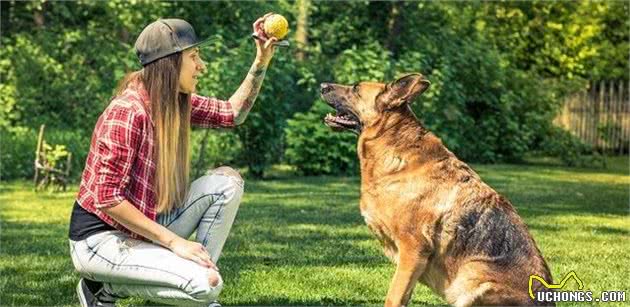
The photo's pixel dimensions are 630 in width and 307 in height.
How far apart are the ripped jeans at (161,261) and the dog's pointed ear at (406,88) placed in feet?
3.54

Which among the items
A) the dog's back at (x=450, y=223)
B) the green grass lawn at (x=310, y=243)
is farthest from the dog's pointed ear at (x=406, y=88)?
the green grass lawn at (x=310, y=243)

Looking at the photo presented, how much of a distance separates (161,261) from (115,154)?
0.60 m

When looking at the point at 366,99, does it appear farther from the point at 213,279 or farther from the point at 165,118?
the point at 213,279

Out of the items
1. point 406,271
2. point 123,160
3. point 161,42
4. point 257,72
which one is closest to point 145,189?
point 123,160

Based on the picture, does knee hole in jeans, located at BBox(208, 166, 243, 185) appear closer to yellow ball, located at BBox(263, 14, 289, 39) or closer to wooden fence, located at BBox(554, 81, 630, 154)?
yellow ball, located at BBox(263, 14, 289, 39)

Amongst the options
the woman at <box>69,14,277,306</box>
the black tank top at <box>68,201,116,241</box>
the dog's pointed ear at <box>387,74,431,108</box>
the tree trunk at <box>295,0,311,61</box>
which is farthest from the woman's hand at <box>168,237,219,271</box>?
the tree trunk at <box>295,0,311,61</box>

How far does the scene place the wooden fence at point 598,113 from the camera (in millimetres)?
26703

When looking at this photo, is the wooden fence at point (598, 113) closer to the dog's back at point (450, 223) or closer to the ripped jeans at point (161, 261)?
the dog's back at point (450, 223)

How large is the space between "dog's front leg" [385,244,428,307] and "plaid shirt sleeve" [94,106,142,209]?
4.98 ft

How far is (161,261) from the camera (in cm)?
479

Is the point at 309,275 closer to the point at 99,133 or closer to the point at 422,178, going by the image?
the point at 422,178

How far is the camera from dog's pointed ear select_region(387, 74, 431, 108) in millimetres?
5426

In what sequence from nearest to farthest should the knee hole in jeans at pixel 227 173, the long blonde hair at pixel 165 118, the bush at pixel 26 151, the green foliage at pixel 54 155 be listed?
the long blonde hair at pixel 165 118 → the knee hole in jeans at pixel 227 173 → the green foliage at pixel 54 155 → the bush at pixel 26 151

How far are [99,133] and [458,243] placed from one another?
1.99 meters
